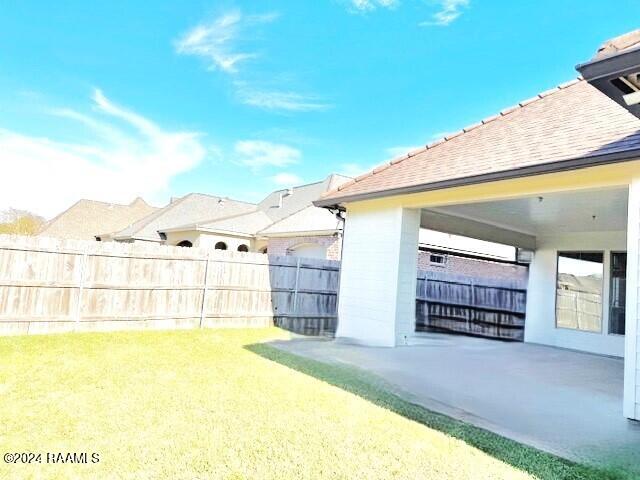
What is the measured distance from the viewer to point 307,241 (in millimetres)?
16109

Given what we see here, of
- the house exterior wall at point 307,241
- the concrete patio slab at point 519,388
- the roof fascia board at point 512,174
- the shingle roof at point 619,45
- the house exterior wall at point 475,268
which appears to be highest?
the shingle roof at point 619,45

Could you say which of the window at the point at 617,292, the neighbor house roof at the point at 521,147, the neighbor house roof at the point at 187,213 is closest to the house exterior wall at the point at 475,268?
the window at the point at 617,292

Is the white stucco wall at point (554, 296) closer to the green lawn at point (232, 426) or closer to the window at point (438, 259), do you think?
the window at point (438, 259)

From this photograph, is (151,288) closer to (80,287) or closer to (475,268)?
(80,287)

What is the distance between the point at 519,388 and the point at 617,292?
574cm

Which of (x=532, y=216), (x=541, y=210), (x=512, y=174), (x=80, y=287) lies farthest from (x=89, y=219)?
(x=512, y=174)

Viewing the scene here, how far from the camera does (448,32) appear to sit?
1074 centimetres

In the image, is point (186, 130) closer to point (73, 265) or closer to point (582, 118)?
point (73, 265)

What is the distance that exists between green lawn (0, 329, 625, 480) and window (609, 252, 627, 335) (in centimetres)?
706

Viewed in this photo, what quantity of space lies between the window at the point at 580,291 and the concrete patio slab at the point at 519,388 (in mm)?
1035

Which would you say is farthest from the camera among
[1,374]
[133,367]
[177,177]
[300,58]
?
[177,177]

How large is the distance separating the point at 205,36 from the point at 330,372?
10258 millimetres

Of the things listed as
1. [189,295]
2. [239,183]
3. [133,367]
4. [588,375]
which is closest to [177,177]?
[239,183]

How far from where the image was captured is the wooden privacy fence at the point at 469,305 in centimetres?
1286
